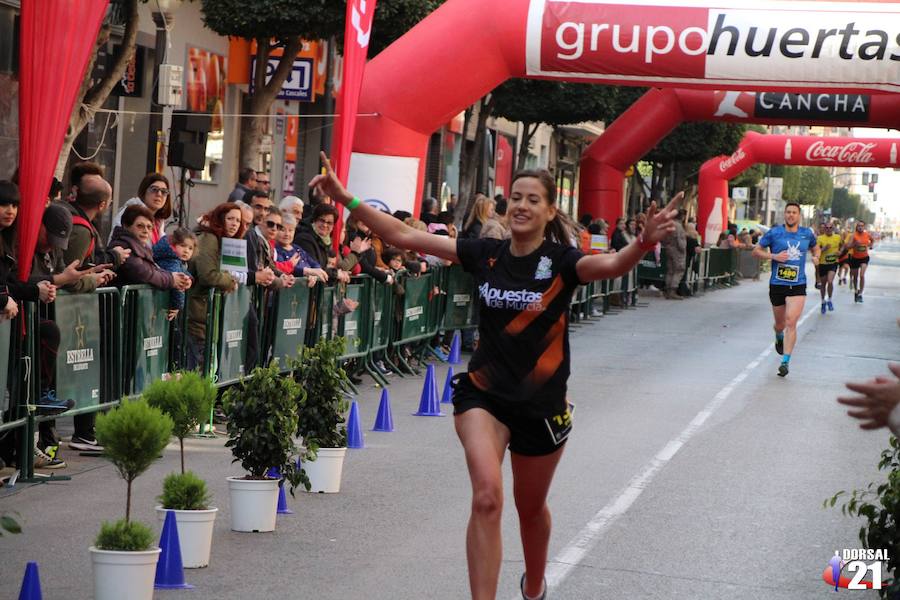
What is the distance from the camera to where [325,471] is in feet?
29.6

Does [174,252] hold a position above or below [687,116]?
below

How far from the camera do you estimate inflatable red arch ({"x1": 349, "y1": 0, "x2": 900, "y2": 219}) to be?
1875 cm

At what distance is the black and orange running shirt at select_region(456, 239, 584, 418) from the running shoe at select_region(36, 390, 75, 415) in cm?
390

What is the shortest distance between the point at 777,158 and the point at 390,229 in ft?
118

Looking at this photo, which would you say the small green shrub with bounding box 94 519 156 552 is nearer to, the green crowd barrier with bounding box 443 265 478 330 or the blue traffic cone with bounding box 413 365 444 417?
the blue traffic cone with bounding box 413 365 444 417

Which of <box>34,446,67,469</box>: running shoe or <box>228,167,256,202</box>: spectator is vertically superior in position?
<box>228,167,256,202</box>: spectator

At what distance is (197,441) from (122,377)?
3.48ft

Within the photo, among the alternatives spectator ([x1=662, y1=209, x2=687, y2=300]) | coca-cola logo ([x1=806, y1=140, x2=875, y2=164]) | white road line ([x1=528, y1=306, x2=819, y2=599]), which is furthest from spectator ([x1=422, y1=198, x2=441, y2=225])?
coca-cola logo ([x1=806, y1=140, x2=875, y2=164])

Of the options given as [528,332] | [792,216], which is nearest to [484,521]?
[528,332]

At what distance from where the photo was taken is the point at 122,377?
10.1 meters

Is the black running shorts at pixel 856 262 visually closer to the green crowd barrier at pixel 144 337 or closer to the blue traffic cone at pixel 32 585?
the green crowd barrier at pixel 144 337

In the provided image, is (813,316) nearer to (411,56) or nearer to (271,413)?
(411,56)

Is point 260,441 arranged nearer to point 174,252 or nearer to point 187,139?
point 174,252

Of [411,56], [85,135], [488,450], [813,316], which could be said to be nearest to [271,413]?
[488,450]
